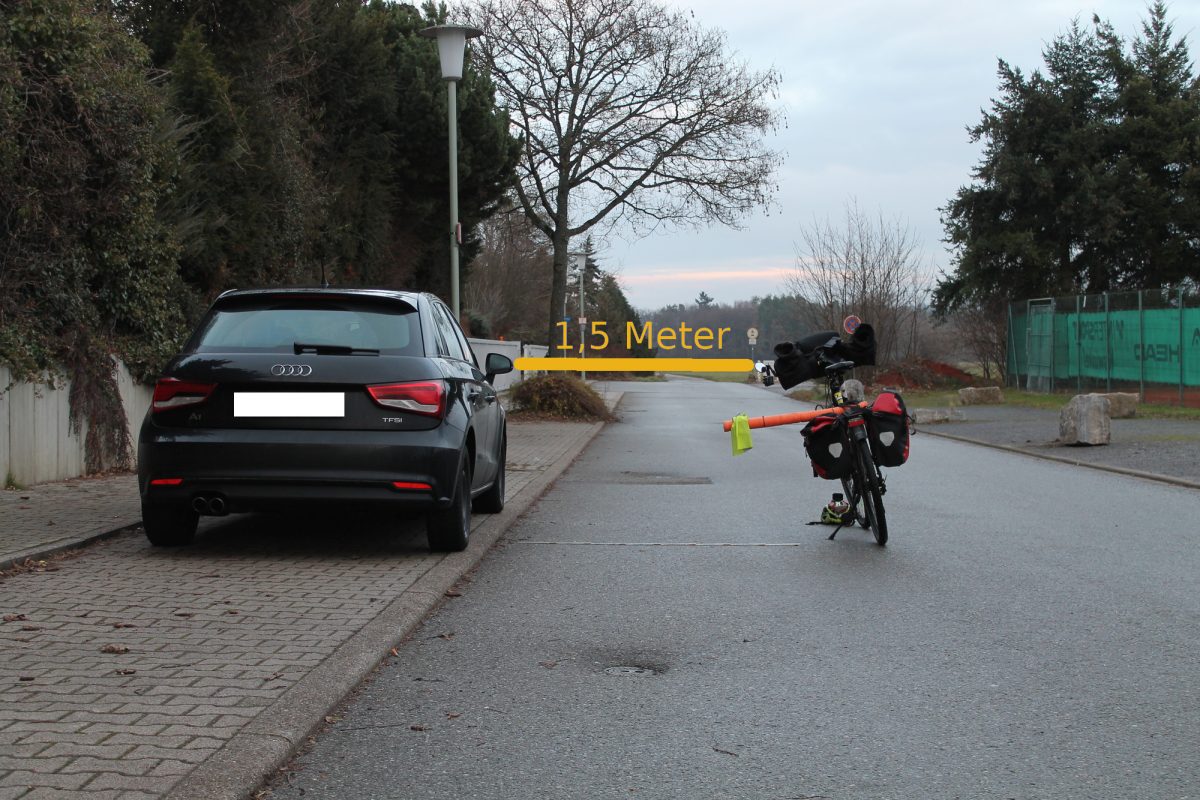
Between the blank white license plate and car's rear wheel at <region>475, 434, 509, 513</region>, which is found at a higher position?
the blank white license plate

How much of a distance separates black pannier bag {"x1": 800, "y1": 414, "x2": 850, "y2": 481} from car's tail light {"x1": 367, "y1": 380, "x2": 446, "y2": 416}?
2628mm

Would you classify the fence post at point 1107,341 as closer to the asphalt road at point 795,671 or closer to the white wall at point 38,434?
the asphalt road at point 795,671

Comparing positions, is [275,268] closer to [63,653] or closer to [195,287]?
[195,287]

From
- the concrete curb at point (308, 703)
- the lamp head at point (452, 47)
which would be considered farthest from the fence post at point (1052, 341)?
the concrete curb at point (308, 703)

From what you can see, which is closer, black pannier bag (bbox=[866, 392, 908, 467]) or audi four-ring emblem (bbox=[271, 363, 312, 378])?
audi four-ring emblem (bbox=[271, 363, 312, 378])

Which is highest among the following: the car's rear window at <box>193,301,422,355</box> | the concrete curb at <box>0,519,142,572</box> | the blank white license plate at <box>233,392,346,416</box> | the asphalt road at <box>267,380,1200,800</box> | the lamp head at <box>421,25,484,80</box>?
the lamp head at <box>421,25,484,80</box>

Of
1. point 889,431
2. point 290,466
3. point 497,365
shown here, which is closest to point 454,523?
point 290,466

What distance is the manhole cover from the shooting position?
194 inches

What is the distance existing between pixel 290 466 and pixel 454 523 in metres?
1.11

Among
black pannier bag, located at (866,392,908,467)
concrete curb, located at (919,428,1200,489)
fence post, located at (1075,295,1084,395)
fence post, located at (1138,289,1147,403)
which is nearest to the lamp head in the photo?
concrete curb, located at (919,428,1200,489)

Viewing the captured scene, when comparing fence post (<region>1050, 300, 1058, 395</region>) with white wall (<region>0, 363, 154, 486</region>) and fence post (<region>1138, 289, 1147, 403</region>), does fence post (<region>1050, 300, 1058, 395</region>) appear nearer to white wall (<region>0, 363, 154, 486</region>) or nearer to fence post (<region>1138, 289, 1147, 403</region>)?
fence post (<region>1138, 289, 1147, 403</region>)

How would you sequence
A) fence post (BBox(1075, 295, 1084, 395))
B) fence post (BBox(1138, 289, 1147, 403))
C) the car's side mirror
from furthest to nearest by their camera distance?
fence post (BBox(1075, 295, 1084, 395)), fence post (BBox(1138, 289, 1147, 403)), the car's side mirror

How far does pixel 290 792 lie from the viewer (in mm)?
3514

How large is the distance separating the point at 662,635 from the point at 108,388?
25.0 ft
